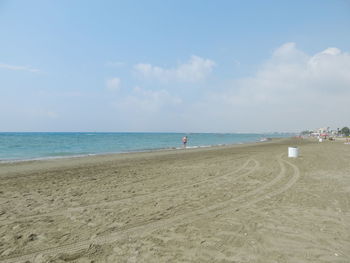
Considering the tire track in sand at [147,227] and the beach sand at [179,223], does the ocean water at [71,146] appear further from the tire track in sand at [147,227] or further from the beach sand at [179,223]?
the tire track in sand at [147,227]

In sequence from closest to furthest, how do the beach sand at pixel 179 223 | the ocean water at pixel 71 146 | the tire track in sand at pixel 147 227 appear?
the beach sand at pixel 179 223
the tire track in sand at pixel 147 227
the ocean water at pixel 71 146

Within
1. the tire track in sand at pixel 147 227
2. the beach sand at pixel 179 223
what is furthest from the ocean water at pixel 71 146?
the tire track in sand at pixel 147 227

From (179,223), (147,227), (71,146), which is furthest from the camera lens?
(71,146)

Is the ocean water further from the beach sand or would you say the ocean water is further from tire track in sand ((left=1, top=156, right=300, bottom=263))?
tire track in sand ((left=1, top=156, right=300, bottom=263))

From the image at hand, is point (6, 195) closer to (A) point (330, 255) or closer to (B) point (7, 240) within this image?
(B) point (7, 240)

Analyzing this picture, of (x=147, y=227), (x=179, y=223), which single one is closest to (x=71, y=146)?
(x=147, y=227)

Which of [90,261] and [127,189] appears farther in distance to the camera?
[127,189]

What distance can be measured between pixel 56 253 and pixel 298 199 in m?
5.70

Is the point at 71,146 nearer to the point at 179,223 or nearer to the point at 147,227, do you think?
the point at 147,227

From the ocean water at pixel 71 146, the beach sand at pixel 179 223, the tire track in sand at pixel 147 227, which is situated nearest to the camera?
the beach sand at pixel 179 223

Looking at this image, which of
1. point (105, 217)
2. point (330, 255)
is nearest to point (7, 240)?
point (105, 217)

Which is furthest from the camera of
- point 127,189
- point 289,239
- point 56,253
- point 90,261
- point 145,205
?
point 127,189

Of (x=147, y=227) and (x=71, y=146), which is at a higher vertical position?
(x=147, y=227)

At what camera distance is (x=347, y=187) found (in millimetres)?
7004
